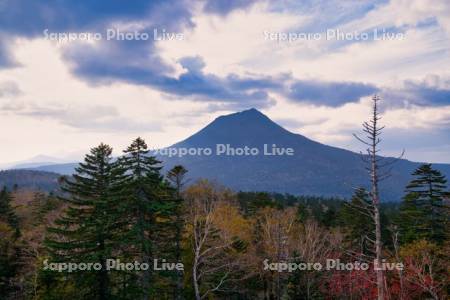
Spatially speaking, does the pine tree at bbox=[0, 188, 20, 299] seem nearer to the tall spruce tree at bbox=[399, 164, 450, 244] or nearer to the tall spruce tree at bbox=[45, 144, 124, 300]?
the tall spruce tree at bbox=[45, 144, 124, 300]

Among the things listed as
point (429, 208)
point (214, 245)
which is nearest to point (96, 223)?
point (214, 245)

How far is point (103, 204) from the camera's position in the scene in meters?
27.0

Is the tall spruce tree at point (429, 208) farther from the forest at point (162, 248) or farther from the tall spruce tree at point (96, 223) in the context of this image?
the tall spruce tree at point (96, 223)

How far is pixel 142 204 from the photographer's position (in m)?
27.1

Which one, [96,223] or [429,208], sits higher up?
[96,223]

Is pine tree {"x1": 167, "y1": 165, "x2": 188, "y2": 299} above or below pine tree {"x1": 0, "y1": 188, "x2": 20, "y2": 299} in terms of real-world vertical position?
above

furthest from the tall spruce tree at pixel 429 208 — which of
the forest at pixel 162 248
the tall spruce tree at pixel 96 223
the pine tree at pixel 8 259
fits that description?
the pine tree at pixel 8 259

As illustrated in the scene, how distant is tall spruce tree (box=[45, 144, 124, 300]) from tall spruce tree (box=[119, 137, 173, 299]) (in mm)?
904

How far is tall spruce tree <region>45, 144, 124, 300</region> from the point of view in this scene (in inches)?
1060

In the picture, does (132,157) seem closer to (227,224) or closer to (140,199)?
(140,199)

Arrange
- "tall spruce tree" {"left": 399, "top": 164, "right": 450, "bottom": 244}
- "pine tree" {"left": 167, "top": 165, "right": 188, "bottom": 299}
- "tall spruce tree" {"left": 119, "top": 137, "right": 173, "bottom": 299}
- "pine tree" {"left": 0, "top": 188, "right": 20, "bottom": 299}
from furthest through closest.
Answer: "pine tree" {"left": 0, "top": 188, "right": 20, "bottom": 299} → "tall spruce tree" {"left": 399, "top": 164, "right": 450, "bottom": 244} → "pine tree" {"left": 167, "top": 165, "right": 188, "bottom": 299} → "tall spruce tree" {"left": 119, "top": 137, "right": 173, "bottom": 299}

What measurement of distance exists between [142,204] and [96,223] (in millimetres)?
3084

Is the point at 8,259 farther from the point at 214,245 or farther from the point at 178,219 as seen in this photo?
the point at 214,245

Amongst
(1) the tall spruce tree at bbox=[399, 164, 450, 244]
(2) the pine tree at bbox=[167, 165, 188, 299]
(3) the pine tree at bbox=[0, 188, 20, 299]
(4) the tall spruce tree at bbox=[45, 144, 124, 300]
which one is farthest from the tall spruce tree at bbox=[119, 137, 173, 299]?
(1) the tall spruce tree at bbox=[399, 164, 450, 244]
